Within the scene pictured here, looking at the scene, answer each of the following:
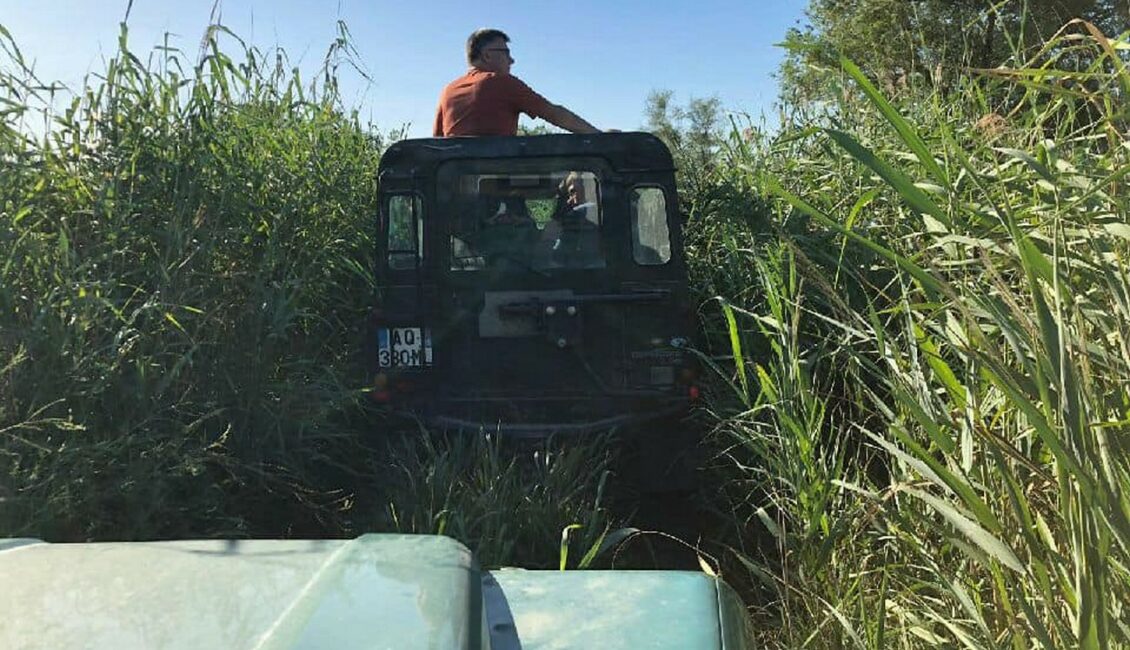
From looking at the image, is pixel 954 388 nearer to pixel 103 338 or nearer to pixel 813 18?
pixel 103 338

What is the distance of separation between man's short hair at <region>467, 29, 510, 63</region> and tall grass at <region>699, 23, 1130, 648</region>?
272cm

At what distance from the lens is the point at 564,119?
494 centimetres

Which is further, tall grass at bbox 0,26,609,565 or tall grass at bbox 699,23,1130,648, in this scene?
tall grass at bbox 0,26,609,565

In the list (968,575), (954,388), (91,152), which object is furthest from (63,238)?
(968,575)

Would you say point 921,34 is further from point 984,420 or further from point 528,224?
point 984,420

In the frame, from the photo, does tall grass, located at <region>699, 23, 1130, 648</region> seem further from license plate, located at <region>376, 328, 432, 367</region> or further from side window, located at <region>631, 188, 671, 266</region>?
license plate, located at <region>376, 328, 432, 367</region>

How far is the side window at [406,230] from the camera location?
427cm

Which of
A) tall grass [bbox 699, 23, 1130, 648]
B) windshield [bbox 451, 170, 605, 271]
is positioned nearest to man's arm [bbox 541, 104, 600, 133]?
windshield [bbox 451, 170, 605, 271]

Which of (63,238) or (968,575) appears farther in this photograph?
(63,238)

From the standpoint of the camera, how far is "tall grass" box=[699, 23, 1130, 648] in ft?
5.27

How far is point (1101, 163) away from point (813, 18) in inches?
582

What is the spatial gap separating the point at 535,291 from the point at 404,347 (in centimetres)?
70

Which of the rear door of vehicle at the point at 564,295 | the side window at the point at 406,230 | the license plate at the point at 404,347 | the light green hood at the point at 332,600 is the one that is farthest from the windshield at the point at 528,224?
the light green hood at the point at 332,600

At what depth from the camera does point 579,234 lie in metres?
4.31
